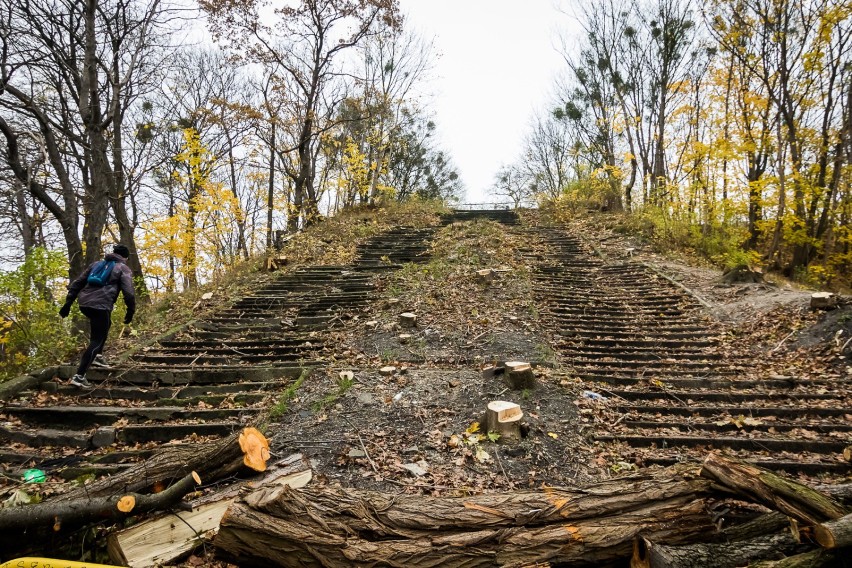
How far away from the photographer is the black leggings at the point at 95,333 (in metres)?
5.52

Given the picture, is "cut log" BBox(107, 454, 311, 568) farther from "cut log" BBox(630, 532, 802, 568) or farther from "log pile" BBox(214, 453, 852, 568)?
"cut log" BBox(630, 532, 802, 568)

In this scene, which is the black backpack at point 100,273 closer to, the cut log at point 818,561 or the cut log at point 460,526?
the cut log at point 460,526

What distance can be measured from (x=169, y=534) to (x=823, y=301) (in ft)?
29.2

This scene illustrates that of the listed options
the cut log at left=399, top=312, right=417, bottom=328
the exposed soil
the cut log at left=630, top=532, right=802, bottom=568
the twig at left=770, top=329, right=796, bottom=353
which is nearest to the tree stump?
the exposed soil

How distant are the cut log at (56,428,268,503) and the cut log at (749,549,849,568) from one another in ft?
11.0

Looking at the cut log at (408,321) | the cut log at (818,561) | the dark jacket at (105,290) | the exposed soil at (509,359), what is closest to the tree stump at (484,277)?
the exposed soil at (509,359)

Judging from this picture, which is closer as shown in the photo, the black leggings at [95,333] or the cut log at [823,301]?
the black leggings at [95,333]

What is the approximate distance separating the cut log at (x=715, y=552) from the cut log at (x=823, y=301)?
5.97 metres

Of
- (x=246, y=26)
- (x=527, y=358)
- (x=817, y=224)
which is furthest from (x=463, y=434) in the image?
(x=246, y=26)

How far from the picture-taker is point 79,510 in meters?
2.56

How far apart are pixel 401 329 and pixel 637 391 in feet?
12.9

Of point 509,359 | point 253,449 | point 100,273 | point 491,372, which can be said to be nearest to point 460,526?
point 253,449

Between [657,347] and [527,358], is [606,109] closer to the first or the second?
[657,347]

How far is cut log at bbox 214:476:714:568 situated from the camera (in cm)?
249
